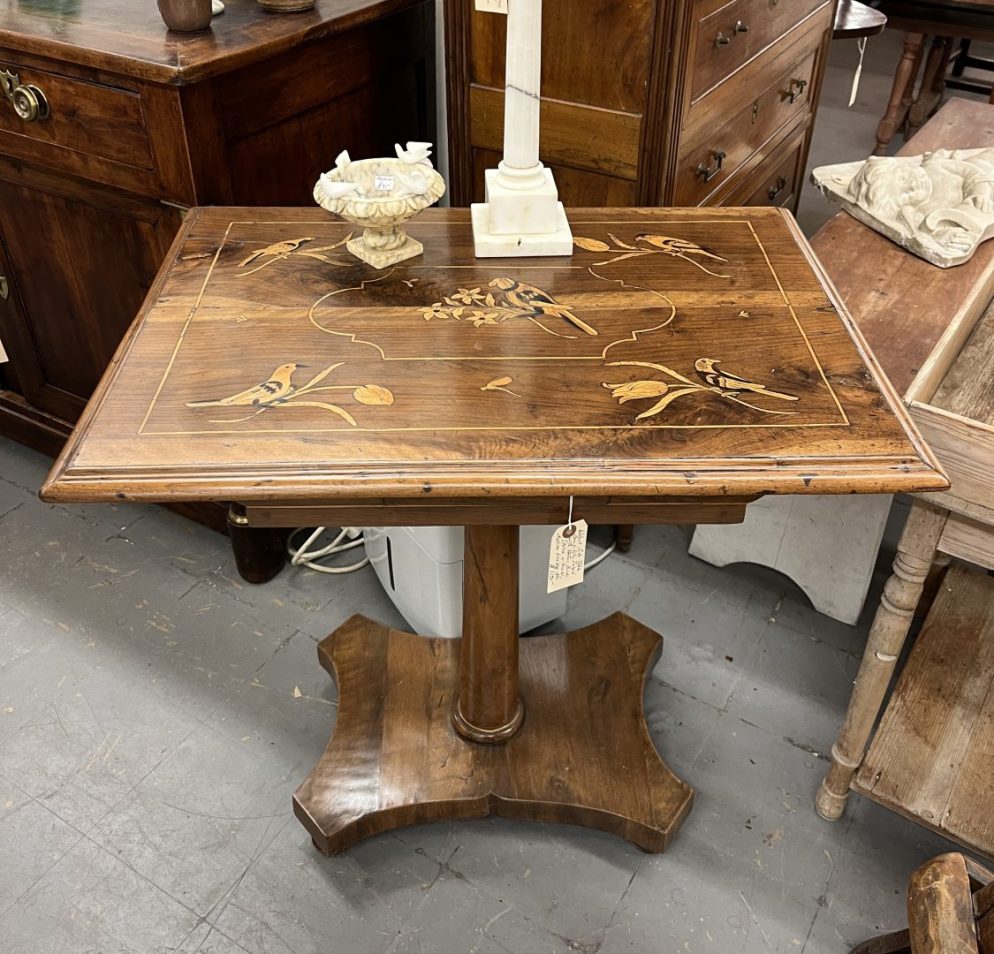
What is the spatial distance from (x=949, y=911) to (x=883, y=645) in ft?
1.83

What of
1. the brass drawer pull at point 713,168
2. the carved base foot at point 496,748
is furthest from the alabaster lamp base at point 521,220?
the carved base foot at point 496,748

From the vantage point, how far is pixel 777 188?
2.61 metres

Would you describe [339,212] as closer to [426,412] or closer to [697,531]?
[426,412]

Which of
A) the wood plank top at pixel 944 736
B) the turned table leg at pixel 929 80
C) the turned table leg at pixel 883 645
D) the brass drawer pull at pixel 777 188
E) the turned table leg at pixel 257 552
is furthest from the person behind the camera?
the turned table leg at pixel 929 80

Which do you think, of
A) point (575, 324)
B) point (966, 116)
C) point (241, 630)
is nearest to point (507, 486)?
point (575, 324)

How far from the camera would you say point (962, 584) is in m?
1.82

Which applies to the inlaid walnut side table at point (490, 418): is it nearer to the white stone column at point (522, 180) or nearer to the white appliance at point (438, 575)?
the white stone column at point (522, 180)

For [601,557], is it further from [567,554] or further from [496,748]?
[567,554]

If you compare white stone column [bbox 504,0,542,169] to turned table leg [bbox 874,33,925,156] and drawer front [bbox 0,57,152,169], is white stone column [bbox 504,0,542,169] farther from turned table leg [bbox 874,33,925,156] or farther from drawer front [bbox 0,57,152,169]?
turned table leg [bbox 874,33,925,156]

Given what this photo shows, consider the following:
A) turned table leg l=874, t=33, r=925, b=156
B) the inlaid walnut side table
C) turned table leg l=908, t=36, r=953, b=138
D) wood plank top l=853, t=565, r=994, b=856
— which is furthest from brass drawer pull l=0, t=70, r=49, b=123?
turned table leg l=908, t=36, r=953, b=138

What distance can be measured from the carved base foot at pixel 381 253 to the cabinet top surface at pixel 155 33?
0.43m

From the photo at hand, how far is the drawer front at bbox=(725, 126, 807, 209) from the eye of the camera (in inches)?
92.5

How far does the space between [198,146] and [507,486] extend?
100 cm

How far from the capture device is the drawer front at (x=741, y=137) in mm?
1899
